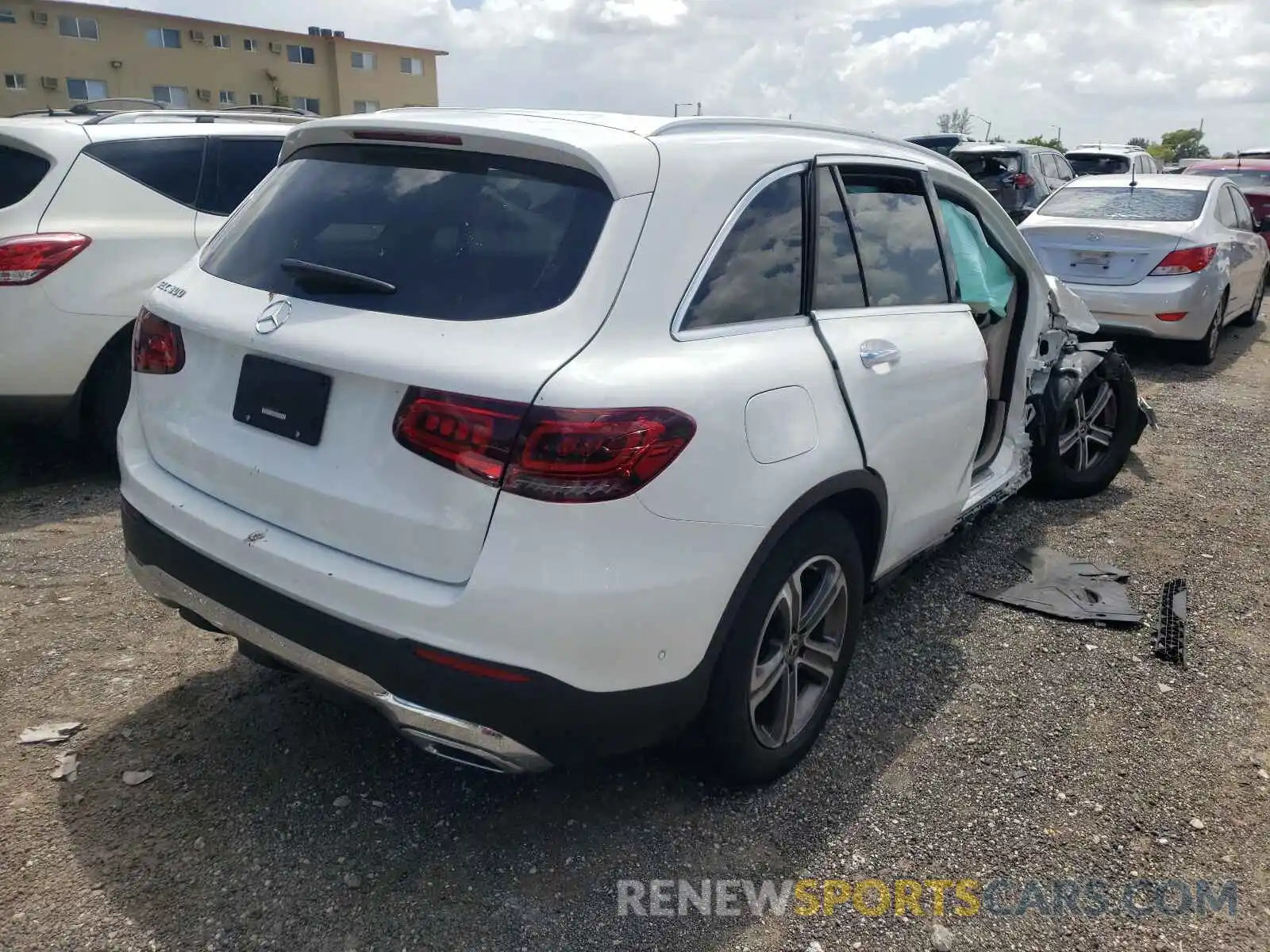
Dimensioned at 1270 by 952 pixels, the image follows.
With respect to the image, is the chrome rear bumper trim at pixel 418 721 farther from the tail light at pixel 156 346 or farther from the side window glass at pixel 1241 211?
the side window glass at pixel 1241 211

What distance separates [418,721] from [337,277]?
3.56 ft

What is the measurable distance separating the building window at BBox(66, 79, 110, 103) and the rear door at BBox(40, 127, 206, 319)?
43.0m

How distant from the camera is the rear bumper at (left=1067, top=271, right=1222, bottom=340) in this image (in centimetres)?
793

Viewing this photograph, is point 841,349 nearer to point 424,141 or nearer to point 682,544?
point 682,544

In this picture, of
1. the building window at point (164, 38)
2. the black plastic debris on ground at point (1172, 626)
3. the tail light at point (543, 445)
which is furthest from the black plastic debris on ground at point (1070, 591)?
the building window at point (164, 38)

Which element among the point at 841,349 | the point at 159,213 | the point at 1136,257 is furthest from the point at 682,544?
the point at 1136,257

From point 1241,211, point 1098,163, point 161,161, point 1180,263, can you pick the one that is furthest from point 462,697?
point 1098,163

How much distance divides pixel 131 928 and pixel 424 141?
2029mm

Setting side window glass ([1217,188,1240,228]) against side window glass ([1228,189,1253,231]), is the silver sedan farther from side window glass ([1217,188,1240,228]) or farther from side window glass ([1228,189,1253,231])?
side window glass ([1228,189,1253,231])

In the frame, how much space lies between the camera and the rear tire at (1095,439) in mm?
5152

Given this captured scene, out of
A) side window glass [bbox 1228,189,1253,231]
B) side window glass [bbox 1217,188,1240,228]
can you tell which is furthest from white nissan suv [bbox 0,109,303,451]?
side window glass [bbox 1228,189,1253,231]

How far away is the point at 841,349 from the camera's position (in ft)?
9.26

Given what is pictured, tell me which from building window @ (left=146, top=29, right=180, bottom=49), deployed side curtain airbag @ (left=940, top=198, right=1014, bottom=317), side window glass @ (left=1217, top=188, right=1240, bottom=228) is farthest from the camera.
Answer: building window @ (left=146, top=29, right=180, bottom=49)

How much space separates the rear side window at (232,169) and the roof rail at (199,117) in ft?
1.03
